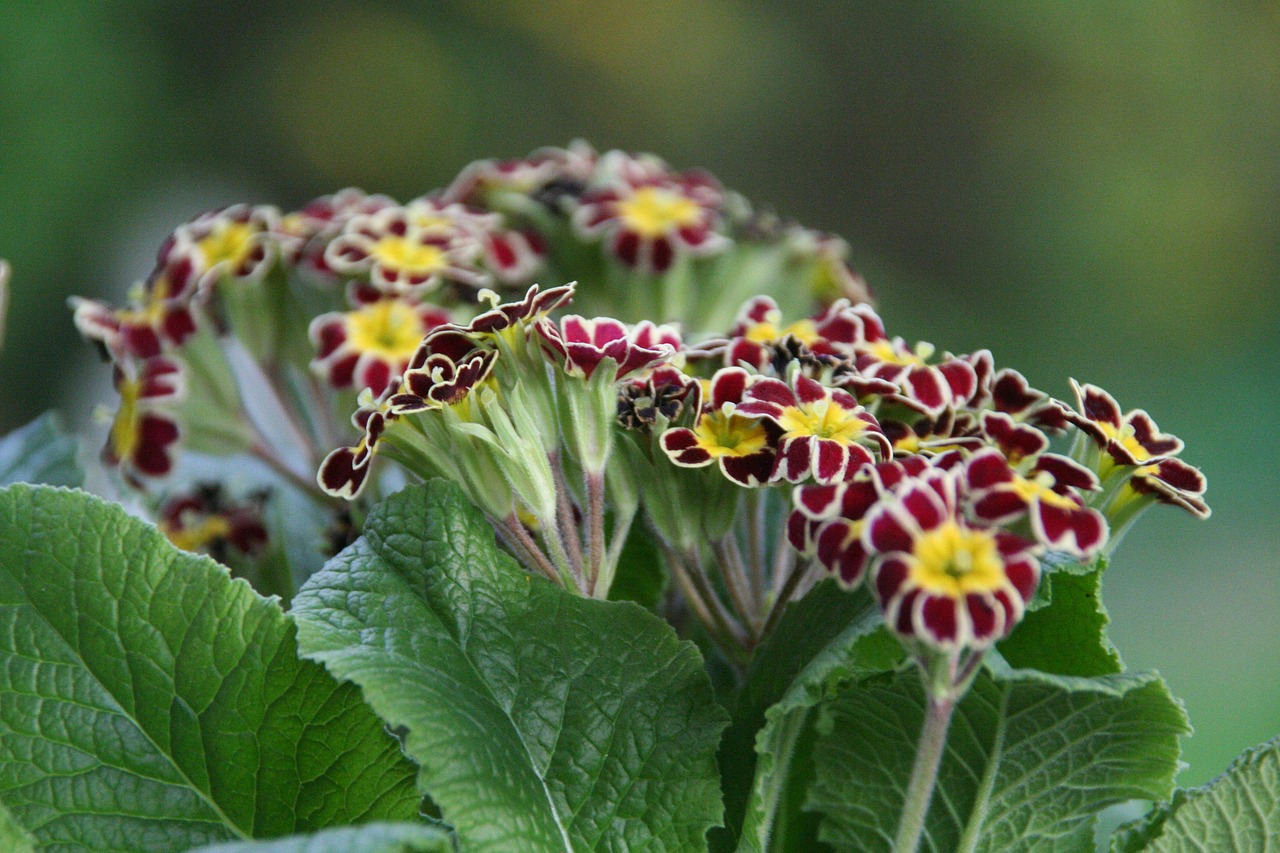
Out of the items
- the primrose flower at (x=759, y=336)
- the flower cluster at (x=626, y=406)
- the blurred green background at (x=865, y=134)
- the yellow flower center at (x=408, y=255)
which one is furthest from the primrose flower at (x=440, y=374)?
the blurred green background at (x=865, y=134)

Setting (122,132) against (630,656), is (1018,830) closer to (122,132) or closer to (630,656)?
(630,656)

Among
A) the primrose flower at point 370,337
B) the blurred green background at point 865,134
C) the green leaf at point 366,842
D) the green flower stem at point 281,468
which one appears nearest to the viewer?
the green leaf at point 366,842

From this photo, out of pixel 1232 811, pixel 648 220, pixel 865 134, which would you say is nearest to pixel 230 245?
pixel 648 220

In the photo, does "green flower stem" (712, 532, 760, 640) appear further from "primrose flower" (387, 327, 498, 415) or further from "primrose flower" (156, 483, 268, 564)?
"primrose flower" (156, 483, 268, 564)

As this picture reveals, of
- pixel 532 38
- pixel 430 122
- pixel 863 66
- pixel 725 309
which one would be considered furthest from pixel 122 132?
Answer: pixel 725 309

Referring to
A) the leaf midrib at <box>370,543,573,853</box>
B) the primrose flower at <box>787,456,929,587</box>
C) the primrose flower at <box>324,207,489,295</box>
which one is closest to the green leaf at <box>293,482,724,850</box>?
the leaf midrib at <box>370,543,573,853</box>

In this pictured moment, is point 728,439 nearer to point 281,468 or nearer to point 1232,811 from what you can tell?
point 1232,811

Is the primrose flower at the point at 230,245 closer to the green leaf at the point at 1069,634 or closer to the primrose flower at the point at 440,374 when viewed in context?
the primrose flower at the point at 440,374
